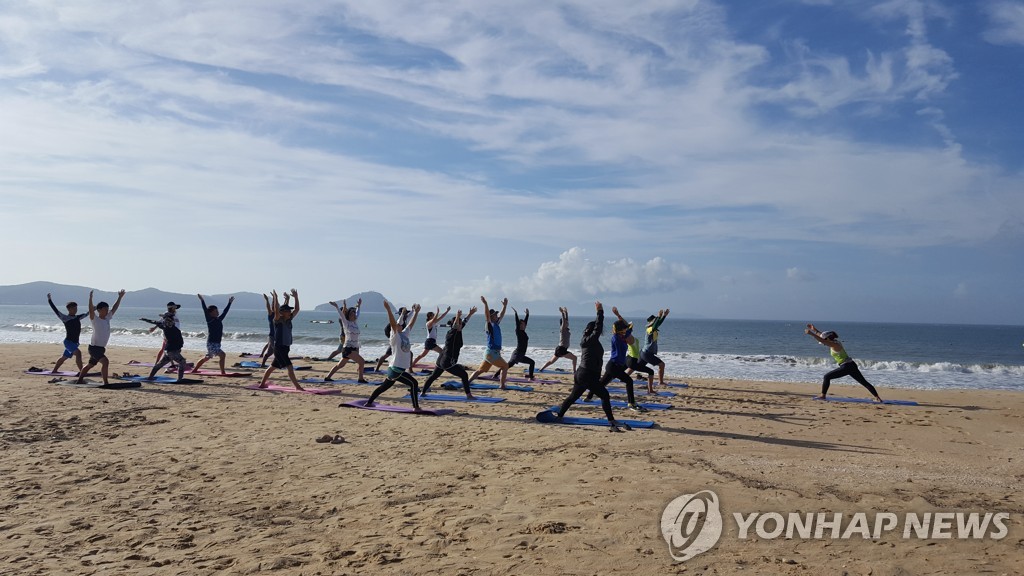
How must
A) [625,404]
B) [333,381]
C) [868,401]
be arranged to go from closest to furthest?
[625,404] < [868,401] < [333,381]

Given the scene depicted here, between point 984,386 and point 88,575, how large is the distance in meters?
24.8

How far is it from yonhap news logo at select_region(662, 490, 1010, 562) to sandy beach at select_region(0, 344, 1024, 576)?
9 cm

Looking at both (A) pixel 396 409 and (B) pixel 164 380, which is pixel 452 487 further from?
(B) pixel 164 380

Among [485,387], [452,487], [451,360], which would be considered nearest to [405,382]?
[451,360]

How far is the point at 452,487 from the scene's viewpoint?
584cm

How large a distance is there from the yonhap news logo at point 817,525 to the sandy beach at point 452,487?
0.28ft

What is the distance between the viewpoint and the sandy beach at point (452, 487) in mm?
4238

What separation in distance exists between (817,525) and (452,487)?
10.2ft

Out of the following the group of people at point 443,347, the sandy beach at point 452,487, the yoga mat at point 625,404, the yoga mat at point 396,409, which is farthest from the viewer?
the yoga mat at point 625,404

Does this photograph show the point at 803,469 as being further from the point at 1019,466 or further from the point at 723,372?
the point at 723,372

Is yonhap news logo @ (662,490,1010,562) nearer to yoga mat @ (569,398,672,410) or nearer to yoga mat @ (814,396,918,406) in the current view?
yoga mat @ (569,398,672,410)

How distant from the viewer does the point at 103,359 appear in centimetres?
1221

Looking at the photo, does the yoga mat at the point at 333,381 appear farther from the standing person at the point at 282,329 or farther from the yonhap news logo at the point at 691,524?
the yonhap news logo at the point at 691,524

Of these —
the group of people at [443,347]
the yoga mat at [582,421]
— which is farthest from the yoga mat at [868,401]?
the yoga mat at [582,421]
